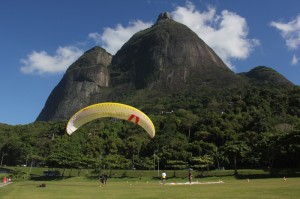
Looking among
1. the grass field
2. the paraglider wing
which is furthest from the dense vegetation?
the paraglider wing

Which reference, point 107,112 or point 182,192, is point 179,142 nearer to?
point 107,112

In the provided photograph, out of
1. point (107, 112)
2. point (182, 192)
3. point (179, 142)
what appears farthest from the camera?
point (179, 142)

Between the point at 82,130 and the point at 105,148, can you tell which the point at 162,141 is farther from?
the point at 82,130

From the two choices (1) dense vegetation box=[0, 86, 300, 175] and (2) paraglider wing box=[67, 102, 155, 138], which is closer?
(2) paraglider wing box=[67, 102, 155, 138]

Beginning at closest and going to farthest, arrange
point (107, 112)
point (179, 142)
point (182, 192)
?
point (182, 192), point (107, 112), point (179, 142)

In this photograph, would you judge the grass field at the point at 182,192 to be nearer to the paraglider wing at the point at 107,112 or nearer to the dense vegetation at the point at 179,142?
the paraglider wing at the point at 107,112

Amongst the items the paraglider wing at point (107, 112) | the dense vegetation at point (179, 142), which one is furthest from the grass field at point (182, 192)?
the dense vegetation at point (179, 142)

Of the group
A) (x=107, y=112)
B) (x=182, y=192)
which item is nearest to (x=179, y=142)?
(x=107, y=112)

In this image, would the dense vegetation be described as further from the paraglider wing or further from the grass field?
the paraglider wing

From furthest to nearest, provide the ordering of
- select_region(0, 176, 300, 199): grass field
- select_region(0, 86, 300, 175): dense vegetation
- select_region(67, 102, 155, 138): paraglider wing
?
select_region(0, 86, 300, 175): dense vegetation → select_region(67, 102, 155, 138): paraglider wing → select_region(0, 176, 300, 199): grass field
